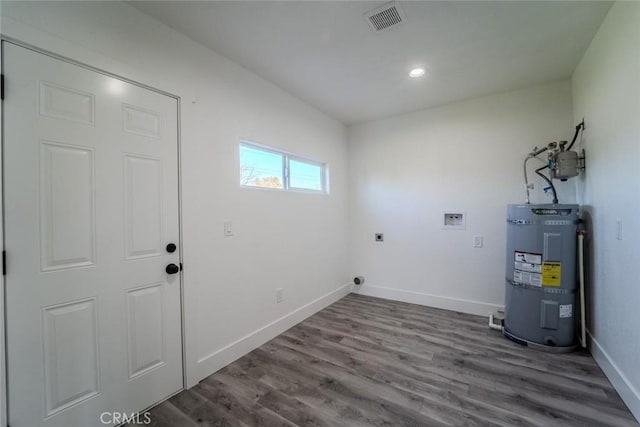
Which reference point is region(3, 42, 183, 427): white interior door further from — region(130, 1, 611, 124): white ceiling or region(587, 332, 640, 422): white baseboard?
region(587, 332, 640, 422): white baseboard

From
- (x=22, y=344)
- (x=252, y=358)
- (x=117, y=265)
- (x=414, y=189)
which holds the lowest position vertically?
(x=252, y=358)

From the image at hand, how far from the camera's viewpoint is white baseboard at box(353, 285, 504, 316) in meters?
3.10

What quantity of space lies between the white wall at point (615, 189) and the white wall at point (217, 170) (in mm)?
2661

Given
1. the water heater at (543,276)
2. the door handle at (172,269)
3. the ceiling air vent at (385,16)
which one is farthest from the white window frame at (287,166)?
the water heater at (543,276)

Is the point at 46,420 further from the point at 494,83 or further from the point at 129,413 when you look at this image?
the point at 494,83

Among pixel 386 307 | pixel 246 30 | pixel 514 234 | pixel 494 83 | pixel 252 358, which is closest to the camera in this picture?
pixel 246 30

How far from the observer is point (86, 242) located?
1464mm

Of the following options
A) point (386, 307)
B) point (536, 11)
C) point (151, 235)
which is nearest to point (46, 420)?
point (151, 235)

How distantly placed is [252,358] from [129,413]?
0.91 metres

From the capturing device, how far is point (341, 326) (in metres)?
2.89

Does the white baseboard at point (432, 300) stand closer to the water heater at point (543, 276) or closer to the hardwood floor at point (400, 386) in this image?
the hardwood floor at point (400, 386)

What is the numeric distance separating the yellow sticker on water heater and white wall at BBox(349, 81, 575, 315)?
672mm

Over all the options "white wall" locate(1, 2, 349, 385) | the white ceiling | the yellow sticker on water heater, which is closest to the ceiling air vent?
the white ceiling

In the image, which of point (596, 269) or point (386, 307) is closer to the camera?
point (596, 269)
